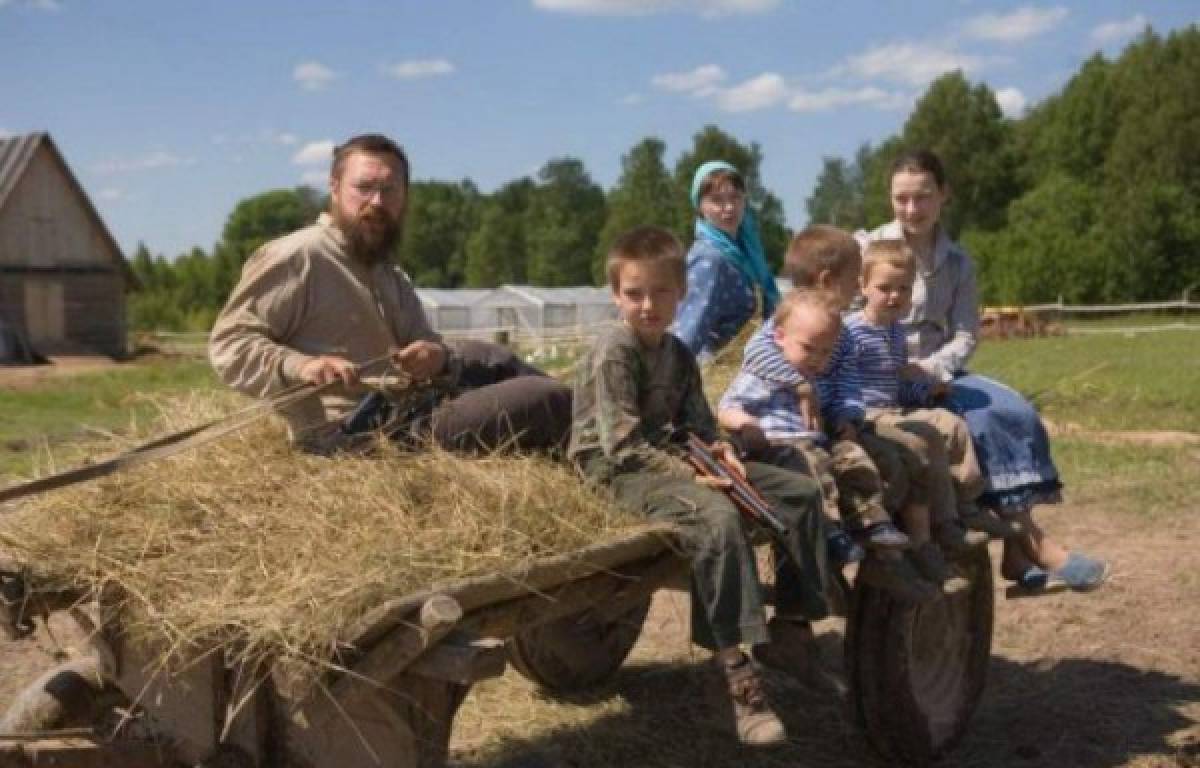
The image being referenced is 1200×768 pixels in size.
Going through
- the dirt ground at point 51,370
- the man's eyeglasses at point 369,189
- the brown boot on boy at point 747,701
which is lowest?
the dirt ground at point 51,370

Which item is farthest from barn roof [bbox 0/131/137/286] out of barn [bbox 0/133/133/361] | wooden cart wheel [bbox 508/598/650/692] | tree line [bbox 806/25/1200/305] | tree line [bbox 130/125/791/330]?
wooden cart wheel [bbox 508/598/650/692]

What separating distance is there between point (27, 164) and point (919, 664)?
33.3 meters

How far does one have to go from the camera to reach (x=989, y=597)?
557 cm

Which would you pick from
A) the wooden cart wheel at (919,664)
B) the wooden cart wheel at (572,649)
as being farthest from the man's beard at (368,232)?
the wooden cart wheel at (919,664)

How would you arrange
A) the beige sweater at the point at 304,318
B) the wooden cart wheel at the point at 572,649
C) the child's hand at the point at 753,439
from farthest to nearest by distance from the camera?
1. the wooden cart wheel at the point at 572,649
2. the child's hand at the point at 753,439
3. the beige sweater at the point at 304,318

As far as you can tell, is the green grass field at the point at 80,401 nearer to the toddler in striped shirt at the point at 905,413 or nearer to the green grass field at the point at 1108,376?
the toddler in striped shirt at the point at 905,413

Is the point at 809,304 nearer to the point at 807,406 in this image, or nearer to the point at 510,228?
the point at 807,406

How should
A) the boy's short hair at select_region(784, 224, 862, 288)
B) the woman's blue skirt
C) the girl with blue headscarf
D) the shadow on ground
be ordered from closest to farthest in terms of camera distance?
the boy's short hair at select_region(784, 224, 862, 288) < the shadow on ground < the woman's blue skirt < the girl with blue headscarf

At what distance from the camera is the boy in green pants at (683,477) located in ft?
13.3

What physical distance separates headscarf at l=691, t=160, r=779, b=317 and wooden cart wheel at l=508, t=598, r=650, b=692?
4.84 feet

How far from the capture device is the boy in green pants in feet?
13.3

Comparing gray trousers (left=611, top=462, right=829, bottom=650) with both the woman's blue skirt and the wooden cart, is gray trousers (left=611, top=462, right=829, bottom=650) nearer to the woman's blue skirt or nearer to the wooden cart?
the wooden cart

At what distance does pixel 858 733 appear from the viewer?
18.1 ft

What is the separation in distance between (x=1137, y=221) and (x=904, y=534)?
56.3 meters
